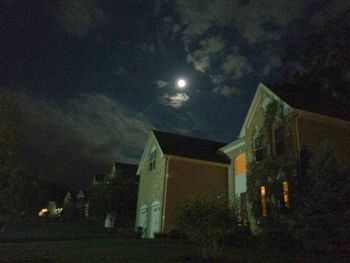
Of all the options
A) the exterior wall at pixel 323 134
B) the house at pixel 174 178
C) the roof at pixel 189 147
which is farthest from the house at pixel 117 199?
the exterior wall at pixel 323 134

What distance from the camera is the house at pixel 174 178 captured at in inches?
928

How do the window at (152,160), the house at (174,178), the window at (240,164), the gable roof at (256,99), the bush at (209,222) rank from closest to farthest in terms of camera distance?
the bush at (209,222)
the gable roof at (256,99)
the house at (174,178)
the window at (240,164)
the window at (152,160)

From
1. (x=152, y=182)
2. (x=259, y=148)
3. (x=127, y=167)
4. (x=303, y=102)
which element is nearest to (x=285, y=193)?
(x=259, y=148)

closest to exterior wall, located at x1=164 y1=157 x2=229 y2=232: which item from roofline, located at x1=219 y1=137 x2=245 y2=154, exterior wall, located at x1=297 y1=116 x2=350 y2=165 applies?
roofline, located at x1=219 y1=137 x2=245 y2=154

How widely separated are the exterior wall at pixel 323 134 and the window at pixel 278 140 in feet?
4.46

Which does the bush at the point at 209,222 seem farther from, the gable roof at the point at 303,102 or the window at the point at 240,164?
the window at the point at 240,164

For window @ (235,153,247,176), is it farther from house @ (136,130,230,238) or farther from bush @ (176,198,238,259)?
bush @ (176,198,238,259)

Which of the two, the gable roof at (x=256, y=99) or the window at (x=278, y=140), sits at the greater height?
the gable roof at (x=256, y=99)

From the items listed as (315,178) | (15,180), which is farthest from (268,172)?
(15,180)

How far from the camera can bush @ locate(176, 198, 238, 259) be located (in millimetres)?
10914

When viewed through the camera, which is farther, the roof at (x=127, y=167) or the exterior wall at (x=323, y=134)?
the roof at (x=127, y=167)

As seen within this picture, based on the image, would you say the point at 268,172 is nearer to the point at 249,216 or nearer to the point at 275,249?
the point at 249,216

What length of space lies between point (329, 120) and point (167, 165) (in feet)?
37.8

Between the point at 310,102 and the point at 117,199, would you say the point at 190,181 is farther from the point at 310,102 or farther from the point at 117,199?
the point at 117,199
